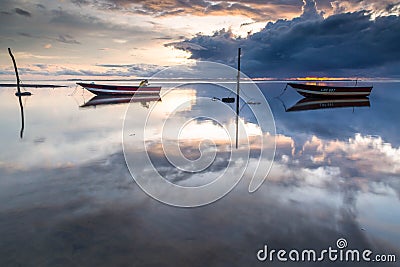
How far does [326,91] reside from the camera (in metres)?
41.4

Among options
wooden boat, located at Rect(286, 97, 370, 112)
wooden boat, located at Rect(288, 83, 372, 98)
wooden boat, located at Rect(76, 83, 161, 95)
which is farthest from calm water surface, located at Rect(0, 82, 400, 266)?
wooden boat, located at Rect(76, 83, 161, 95)

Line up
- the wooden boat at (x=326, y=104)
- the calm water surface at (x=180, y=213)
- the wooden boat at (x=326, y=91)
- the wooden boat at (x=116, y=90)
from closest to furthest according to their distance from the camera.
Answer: the calm water surface at (x=180, y=213) < the wooden boat at (x=326, y=104) < the wooden boat at (x=326, y=91) < the wooden boat at (x=116, y=90)

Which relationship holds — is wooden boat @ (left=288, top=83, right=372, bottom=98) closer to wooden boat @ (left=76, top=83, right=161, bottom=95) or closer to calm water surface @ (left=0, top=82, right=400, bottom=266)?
wooden boat @ (left=76, top=83, right=161, bottom=95)

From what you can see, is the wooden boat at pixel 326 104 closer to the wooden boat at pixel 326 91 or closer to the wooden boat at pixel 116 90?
the wooden boat at pixel 326 91

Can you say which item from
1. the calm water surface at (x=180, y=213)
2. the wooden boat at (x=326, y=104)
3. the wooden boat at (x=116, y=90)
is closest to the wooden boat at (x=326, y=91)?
the wooden boat at (x=326, y=104)

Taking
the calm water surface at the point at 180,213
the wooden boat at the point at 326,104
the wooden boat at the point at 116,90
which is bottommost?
the calm water surface at the point at 180,213

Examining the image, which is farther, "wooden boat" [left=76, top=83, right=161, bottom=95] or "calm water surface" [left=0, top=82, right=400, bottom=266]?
"wooden boat" [left=76, top=83, right=161, bottom=95]

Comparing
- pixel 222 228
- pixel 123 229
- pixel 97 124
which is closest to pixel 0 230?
pixel 123 229

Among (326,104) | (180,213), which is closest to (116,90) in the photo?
(326,104)

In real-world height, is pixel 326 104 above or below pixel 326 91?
below

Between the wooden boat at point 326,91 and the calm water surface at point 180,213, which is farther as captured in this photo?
the wooden boat at point 326,91

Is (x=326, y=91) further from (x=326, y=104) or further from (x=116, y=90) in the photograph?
(x=116, y=90)

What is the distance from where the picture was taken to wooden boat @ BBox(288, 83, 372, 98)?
40406 millimetres

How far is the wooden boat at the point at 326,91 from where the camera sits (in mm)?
40406
